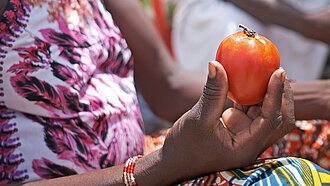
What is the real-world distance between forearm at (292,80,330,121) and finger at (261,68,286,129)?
19.0 inches

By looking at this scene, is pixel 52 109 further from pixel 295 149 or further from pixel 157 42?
pixel 295 149

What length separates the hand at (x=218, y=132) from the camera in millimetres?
800

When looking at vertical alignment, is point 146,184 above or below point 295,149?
above

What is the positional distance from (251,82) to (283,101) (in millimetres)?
93

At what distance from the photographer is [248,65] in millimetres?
840

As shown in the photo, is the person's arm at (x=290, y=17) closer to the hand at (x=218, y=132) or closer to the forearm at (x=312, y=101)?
the forearm at (x=312, y=101)

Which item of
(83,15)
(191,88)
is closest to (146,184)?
(83,15)

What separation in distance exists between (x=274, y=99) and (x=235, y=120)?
113mm

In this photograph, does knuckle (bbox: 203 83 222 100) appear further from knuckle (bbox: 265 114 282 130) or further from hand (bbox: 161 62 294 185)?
knuckle (bbox: 265 114 282 130)

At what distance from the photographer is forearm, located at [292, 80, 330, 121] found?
1.28 meters

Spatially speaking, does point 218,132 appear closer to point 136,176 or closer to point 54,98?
point 136,176

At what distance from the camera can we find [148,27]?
60.4 inches

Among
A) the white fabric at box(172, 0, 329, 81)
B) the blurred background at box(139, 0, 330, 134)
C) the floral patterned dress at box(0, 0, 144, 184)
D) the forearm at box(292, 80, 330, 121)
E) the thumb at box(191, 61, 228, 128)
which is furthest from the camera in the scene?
the white fabric at box(172, 0, 329, 81)

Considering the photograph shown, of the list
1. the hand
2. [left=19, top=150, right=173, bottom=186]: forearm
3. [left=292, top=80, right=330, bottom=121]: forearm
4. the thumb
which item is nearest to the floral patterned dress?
[left=19, top=150, right=173, bottom=186]: forearm
